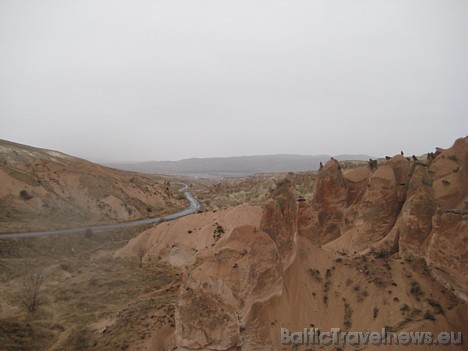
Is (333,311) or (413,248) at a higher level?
(413,248)

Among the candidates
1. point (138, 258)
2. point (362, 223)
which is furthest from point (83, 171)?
point (362, 223)

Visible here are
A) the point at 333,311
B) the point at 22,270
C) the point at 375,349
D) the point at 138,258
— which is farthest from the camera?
the point at 138,258

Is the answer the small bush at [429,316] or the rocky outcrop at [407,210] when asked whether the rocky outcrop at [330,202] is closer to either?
the rocky outcrop at [407,210]

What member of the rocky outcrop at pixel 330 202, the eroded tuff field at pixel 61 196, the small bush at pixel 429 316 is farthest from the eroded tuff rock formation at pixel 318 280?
the eroded tuff field at pixel 61 196

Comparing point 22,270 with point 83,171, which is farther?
point 83,171

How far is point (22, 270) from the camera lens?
32250 mm

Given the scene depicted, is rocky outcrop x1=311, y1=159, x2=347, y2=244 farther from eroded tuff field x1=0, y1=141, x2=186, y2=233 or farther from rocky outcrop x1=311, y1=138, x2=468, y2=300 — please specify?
eroded tuff field x1=0, y1=141, x2=186, y2=233

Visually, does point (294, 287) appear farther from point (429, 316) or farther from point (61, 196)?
point (61, 196)

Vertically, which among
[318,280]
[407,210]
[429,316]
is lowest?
[429,316]

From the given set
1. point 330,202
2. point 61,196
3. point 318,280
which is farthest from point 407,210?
point 61,196

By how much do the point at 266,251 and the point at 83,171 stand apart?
56.5m

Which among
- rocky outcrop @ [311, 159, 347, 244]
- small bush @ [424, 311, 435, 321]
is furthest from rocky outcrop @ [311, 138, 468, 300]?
Result: small bush @ [424, 311, 435, 321]

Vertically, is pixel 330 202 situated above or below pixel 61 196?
above

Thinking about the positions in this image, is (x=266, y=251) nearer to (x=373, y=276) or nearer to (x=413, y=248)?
(x=373, y=276)
